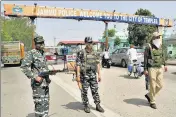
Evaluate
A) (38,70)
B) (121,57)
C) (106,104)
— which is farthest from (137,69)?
(38,70)

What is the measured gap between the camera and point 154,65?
733 centimetres

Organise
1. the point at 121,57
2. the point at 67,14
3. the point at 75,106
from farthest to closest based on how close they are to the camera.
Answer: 1. the point at 67,14
2. the point at 121,57
3. the point at 75,106

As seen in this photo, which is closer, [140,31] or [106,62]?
[106,62]

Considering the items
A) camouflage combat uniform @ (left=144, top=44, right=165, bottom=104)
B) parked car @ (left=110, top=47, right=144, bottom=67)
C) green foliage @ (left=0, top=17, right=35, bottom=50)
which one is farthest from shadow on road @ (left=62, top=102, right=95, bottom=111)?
green foliage @ (left=0, top=17, right=35, bottom=50)

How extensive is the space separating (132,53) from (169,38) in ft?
131

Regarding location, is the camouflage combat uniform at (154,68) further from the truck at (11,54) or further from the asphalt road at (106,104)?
the truck at (11,54)

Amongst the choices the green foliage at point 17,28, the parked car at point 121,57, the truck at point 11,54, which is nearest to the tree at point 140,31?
the green foliage at point 17,28

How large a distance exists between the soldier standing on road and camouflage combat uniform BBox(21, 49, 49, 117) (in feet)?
10.3

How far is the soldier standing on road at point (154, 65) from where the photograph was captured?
7.30 meters

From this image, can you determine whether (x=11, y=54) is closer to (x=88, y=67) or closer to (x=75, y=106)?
(x=75, y=106)

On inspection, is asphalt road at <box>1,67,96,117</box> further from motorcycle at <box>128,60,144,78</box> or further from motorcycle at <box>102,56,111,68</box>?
motorcycle at <box>102,56,111,68</box>

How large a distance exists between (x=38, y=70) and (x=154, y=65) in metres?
3.37

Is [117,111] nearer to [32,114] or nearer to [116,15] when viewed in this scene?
[32,114]

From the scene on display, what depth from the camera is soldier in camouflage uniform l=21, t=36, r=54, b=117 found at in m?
5.09
